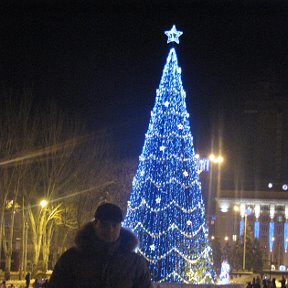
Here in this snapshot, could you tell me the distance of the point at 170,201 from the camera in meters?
28.2

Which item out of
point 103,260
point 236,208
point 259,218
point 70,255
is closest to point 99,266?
point 103,260

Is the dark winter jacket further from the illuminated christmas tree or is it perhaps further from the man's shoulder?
the illuminated christmas tree

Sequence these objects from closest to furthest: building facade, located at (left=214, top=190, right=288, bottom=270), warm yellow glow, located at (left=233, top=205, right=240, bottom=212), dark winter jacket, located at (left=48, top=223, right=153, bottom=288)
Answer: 1. dark winter jacket, located at (left=48, top=223, right=153, bottom=288)
2. warm yellow glow, located at (left=233, top=205, right=240, bottom=212)
3. building facade, located at (left=214, top=190, right=288, bottom=270)

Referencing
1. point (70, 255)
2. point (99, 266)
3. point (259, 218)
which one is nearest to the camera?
→ point (99, 266)

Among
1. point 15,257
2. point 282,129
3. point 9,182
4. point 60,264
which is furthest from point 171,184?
point 282,129

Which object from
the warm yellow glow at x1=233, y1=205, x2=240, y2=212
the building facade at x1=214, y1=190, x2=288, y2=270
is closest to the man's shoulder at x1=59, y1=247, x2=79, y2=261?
the building facade at x1=214, y1=190, x2=288, y2=270

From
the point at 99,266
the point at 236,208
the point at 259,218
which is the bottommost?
the point at 99,266

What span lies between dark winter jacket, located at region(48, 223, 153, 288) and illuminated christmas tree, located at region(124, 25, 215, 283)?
23.9m

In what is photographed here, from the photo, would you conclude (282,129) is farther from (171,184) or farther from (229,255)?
(171,184)

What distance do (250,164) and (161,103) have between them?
93.4m

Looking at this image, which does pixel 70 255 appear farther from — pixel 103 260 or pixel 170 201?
pixel 170 201

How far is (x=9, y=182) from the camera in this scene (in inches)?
1618

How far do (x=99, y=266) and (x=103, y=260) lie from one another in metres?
0.04

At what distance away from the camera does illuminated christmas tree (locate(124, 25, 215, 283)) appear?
2812 centimetres
